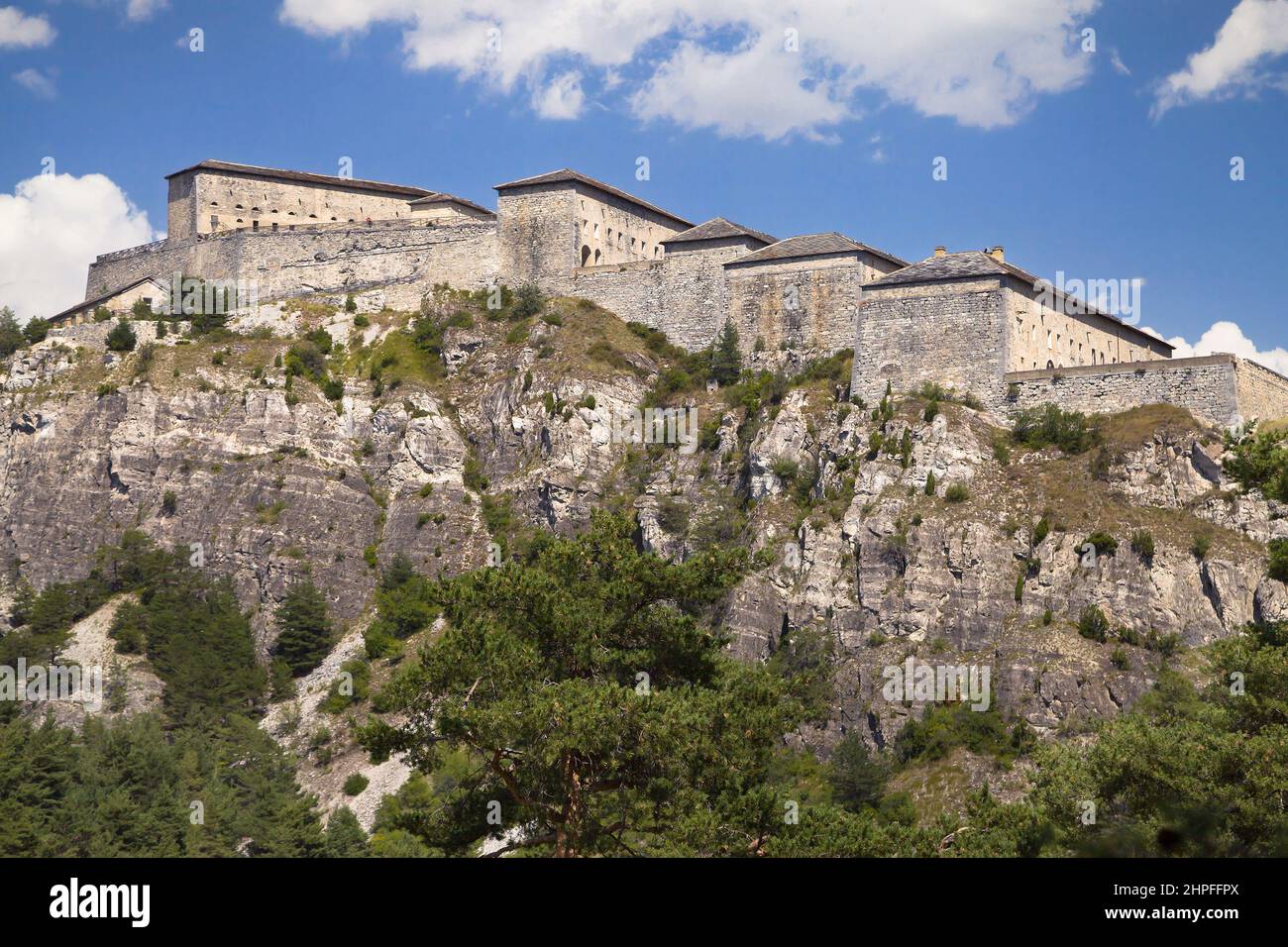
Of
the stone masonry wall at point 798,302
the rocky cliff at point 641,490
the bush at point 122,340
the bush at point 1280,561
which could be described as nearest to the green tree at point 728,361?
the stone masonry wall at point 798,302

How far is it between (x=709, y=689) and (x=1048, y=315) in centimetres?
3616

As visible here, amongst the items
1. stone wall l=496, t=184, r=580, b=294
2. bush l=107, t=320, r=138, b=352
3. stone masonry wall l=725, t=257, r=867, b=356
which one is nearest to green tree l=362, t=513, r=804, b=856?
stone masonry wall l=725, t=257, r=867, b=356

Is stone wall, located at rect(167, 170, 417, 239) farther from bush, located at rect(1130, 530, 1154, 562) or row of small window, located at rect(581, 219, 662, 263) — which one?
bush, located at rect(1130, 530, 1154, 562)

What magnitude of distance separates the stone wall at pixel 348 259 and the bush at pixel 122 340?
5918 mm

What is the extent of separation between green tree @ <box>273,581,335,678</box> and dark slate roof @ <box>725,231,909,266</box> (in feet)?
76.1

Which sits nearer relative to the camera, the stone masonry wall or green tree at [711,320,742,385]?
the stone masonry wall

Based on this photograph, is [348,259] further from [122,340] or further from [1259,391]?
[1259,391]

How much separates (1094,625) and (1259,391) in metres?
10.6

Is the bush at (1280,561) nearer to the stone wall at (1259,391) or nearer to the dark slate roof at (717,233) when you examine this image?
the stone wall at (1259,391)

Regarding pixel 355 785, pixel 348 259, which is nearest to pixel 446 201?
pixel 348 259

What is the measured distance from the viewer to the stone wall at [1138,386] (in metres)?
56.4

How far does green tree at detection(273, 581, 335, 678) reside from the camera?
226 ft

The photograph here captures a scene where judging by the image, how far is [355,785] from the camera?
60.0 metres

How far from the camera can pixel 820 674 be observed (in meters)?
57.6
